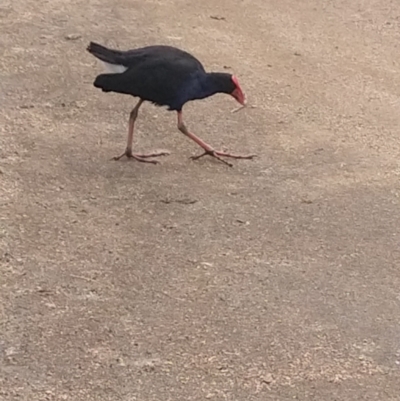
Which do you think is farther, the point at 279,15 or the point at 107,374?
the point at 279,15

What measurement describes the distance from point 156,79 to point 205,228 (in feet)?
3.26

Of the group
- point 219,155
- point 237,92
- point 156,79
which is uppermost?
point 156,79

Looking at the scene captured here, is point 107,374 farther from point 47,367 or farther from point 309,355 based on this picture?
point 309,355

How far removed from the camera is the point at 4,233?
433 centimetres

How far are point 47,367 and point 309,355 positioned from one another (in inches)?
39.4

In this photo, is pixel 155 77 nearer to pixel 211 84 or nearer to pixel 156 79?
pixel 156 79

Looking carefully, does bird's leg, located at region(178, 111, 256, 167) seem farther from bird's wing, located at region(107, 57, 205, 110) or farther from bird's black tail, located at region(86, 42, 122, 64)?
bird's black tail, located at region(86, 42, 122, 64)

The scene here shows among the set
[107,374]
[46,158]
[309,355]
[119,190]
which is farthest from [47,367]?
[46,158]

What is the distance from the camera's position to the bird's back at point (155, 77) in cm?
506

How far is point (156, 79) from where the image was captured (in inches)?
199

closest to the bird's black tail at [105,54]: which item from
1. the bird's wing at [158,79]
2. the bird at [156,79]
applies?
the bird at [156,79]

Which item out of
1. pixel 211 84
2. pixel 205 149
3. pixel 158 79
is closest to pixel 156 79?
pixel 158 79

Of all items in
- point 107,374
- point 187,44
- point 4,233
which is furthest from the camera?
point 187,44

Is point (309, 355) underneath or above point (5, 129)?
above
